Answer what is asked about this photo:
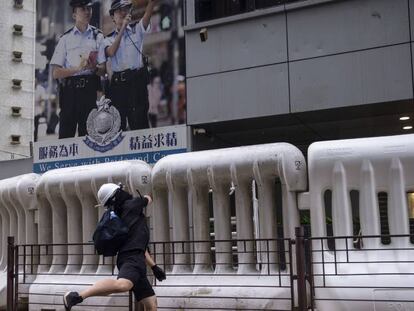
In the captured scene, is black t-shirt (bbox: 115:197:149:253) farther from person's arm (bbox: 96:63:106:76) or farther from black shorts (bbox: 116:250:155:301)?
person's arm (bbox: 96:63:106:76)

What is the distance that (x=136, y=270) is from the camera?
6512mm

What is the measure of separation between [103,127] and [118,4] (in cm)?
389

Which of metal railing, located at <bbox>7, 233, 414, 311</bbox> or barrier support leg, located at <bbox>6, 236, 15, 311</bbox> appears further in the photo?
barrier support leg, located at <bbox>6, 236, 15, 311</bbox>

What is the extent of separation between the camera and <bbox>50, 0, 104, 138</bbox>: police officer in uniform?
19.5m

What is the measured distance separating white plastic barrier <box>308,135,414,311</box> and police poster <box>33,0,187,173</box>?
1012 centimetres

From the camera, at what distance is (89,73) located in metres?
19.5

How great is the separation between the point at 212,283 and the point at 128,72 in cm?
1166

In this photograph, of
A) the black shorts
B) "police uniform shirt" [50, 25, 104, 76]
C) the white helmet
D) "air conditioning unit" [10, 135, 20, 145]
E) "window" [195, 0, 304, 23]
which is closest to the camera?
the black shorts

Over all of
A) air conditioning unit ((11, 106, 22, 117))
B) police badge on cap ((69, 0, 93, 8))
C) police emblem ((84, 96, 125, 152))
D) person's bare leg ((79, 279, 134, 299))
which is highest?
air conditioning unit ((11, 106, 22, 117))

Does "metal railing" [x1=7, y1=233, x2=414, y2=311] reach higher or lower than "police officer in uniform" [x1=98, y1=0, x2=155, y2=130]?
lower

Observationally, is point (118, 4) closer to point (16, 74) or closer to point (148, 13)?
point (148, 13)

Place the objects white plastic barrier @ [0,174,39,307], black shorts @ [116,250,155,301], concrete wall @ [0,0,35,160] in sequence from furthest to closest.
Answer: concrete wall @ [0,0,35,160] → white plastic barrier @ [0,174,39,307] → black shorts @ [116,250,155,301]

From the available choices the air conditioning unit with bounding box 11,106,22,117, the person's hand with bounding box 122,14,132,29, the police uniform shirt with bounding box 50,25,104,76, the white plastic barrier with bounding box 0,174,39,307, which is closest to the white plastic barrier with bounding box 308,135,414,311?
the white plastic barrier with bounding box 0,174,39,307

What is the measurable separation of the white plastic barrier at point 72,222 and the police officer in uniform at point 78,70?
32.1 feet
